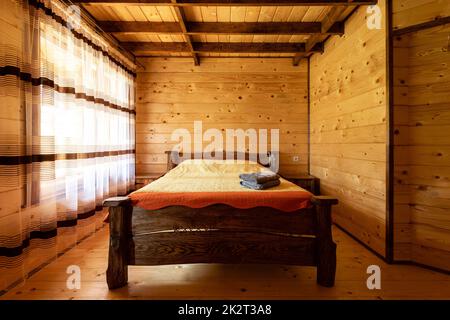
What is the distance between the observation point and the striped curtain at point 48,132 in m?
1.65

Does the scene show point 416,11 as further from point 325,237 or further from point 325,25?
point 325,237

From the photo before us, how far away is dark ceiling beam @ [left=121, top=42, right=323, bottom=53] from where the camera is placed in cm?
339

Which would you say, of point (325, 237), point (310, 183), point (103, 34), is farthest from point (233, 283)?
point (103, 34)

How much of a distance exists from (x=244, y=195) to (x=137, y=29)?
2.34m

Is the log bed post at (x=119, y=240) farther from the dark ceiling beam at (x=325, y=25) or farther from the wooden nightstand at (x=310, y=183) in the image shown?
the dark ceiling beam at (x=325, y=25)

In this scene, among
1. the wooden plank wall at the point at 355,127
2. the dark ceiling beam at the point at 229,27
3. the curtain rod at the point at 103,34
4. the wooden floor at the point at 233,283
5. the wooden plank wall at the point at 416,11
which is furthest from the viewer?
the dark ceiling beam at the point at 229,27

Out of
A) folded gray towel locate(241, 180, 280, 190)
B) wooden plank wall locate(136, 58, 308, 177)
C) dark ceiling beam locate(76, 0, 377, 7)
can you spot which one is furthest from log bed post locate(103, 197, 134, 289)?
wooden plank wall locate(136, 58, 308, 177)

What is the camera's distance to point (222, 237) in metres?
1.69

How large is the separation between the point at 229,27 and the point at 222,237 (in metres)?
2.35

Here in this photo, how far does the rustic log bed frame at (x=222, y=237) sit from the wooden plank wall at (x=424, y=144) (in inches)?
35.0

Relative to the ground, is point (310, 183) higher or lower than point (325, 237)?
higher

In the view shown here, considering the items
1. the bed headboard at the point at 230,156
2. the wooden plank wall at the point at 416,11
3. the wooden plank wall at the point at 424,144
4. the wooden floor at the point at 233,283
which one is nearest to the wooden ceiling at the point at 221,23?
the wooden plank wall at the point at 416,11

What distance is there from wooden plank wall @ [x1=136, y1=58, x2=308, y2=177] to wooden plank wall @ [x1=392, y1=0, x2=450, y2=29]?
5.94 ft

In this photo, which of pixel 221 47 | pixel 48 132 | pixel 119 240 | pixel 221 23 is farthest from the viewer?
pixel 221 47
